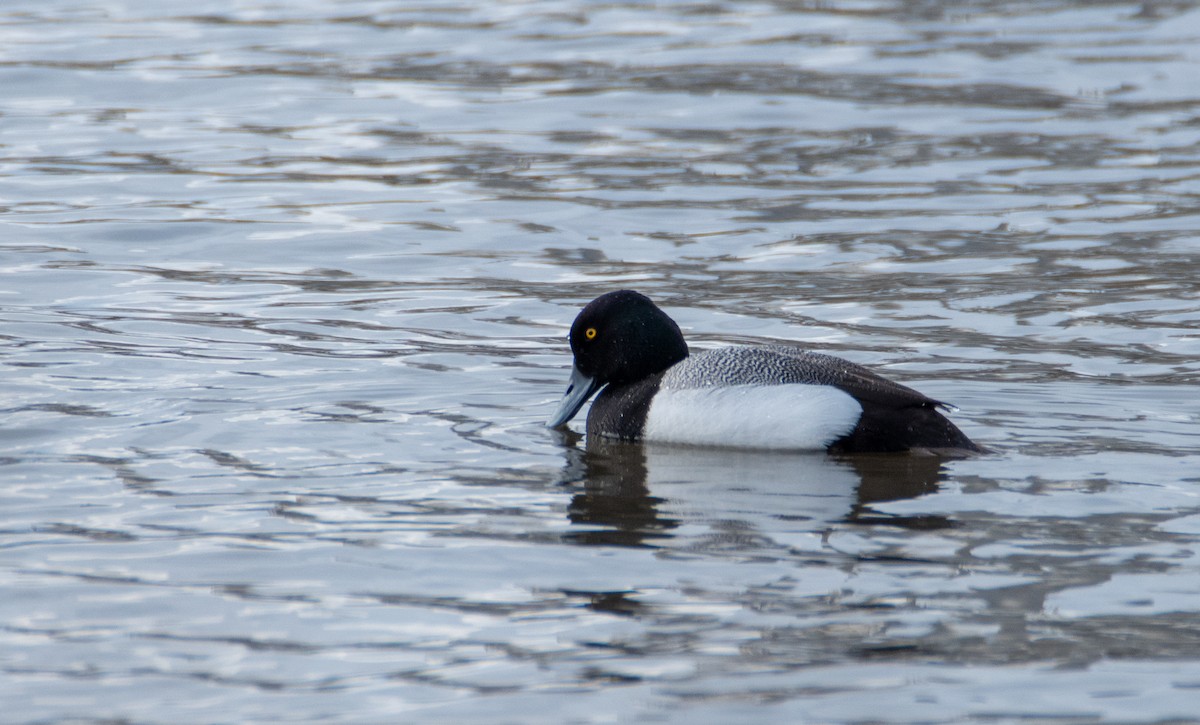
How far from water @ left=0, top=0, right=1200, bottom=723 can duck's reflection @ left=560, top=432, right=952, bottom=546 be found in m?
0.03

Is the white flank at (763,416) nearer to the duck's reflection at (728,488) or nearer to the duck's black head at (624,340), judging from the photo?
the duck's reflection at (728,488)

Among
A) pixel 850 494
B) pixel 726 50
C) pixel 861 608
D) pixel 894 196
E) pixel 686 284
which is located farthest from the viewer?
pixel 726 50

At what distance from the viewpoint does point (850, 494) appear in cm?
757

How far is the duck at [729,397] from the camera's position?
8117 millimetres

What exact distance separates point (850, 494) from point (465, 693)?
8.58 feet

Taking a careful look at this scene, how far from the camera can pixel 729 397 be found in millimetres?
8344

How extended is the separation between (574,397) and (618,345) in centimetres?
35

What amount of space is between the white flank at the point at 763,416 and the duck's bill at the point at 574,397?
25.3 inches

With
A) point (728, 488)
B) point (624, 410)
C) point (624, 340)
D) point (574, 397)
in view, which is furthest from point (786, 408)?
point (574, 397)

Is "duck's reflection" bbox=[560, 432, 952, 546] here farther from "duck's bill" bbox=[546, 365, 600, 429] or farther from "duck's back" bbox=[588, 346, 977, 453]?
"duck's bill" bbox=[546, 365, 600, 429]

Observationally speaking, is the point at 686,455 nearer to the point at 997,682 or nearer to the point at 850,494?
the point at 850,494

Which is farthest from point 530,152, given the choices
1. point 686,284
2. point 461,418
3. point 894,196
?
point 461,418

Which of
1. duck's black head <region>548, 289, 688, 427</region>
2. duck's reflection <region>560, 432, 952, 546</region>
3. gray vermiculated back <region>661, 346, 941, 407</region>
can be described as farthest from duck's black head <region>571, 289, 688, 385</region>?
duck's reflection <region>560, 432, 952, 546</region>

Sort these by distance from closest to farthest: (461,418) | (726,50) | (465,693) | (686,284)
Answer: (465,693), (461,418), (686,284), (726,50)
